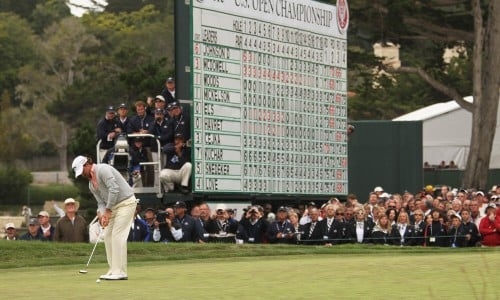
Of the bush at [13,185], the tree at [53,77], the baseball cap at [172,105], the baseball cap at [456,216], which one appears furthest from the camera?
the tree at [53,77]

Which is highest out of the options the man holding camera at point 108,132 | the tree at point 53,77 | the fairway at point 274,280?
the tree at point 53,77

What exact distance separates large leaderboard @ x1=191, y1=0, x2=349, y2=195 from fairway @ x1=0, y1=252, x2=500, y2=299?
795 centimetres

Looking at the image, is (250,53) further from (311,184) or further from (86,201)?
(86,201)

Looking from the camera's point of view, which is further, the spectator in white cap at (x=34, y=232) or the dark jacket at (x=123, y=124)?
the dark jacket at (x=123, y=124)

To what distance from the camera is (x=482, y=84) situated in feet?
165

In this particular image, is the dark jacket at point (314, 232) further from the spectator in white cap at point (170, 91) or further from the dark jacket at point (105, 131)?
the dark jacket at point (105, 131)

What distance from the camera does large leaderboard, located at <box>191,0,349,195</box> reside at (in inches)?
1153

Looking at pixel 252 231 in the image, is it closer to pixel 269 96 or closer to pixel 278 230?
pixel 278 230

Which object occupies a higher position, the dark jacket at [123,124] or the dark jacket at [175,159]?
the dark jacket at [123,124]

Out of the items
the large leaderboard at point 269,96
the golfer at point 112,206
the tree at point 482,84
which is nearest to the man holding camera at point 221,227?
the large leaderboard at point 269,96

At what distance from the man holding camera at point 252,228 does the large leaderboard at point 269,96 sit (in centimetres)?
119

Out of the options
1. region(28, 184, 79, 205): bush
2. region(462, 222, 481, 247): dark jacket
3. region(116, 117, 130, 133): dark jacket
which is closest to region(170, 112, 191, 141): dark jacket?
region(116, 117, 130, 133): dark jacket

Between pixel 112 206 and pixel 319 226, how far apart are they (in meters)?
11.2

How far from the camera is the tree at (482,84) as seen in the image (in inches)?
1916
